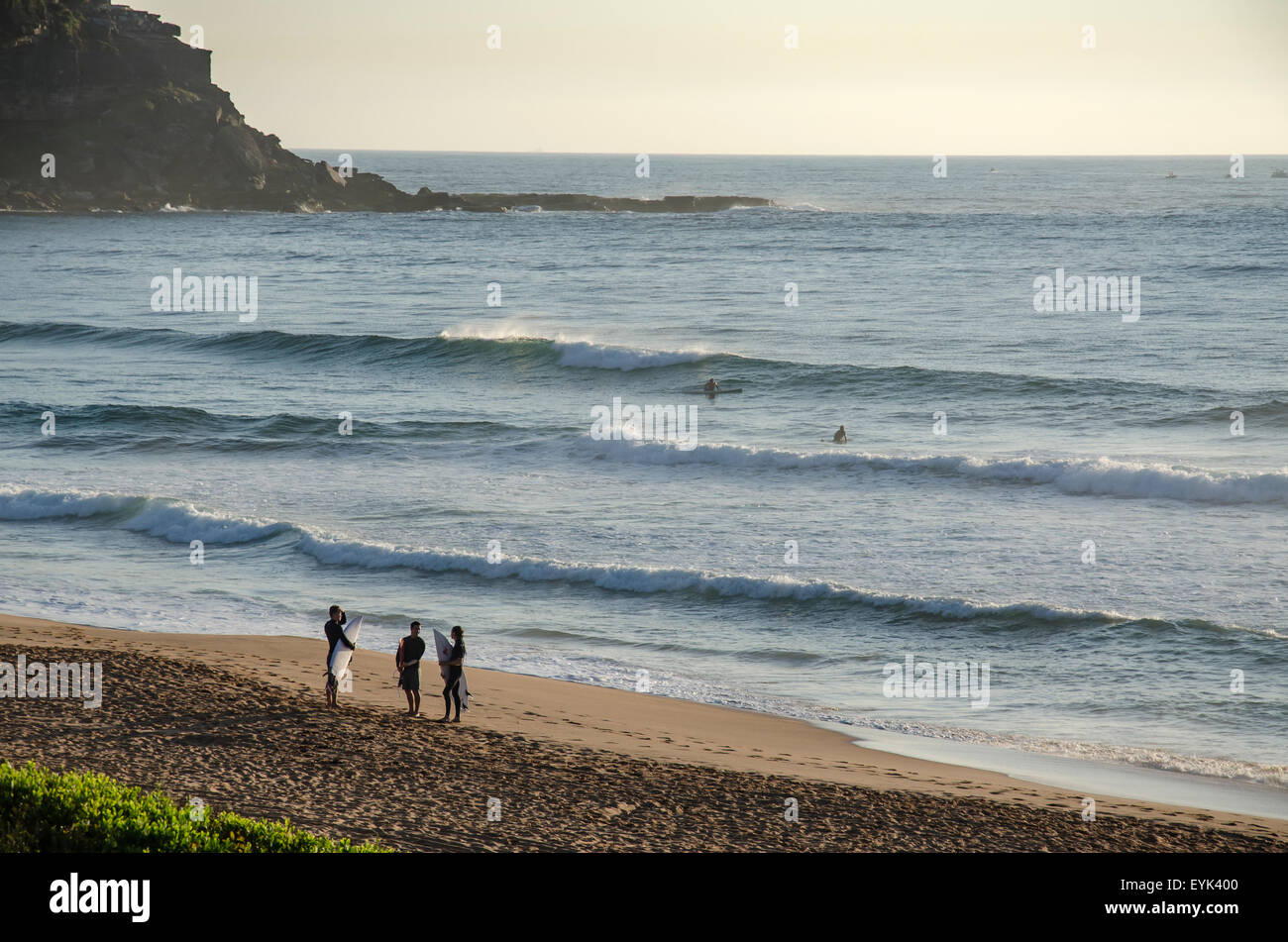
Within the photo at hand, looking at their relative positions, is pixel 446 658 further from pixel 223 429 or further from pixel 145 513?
pixel 223 429

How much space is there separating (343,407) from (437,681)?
876 inches

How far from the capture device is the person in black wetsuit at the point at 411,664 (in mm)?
12703

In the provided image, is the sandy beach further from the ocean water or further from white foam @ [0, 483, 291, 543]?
white foam @ [0, 483, 291, 543]

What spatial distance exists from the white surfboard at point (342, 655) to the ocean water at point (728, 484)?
56.9 inches

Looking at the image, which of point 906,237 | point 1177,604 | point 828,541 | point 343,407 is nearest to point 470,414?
point 343,407

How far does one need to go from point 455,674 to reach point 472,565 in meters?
7.70

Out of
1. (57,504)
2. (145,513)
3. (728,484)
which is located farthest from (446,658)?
(57,504)

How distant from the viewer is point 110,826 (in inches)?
287

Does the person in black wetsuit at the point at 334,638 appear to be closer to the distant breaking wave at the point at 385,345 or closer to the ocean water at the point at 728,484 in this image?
the ocean water at the point at 728,484

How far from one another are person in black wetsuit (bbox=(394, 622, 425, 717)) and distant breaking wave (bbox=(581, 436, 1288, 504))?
16101 millimetres

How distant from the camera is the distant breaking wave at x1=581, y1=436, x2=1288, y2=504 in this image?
77.8 feet

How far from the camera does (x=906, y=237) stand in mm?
80375

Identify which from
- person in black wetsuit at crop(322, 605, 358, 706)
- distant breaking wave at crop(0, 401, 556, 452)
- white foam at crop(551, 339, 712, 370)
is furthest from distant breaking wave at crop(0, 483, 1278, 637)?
white foam at crop(551, 339, 712, 370)
